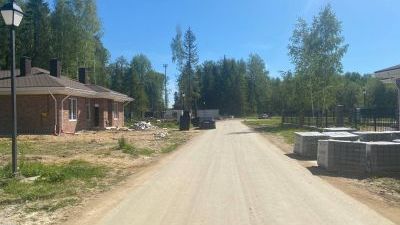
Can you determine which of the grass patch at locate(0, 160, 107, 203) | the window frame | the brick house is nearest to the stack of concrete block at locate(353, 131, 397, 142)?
the grass patch at locate(0, 160, 107, 203)

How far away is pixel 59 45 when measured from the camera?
62.7 m

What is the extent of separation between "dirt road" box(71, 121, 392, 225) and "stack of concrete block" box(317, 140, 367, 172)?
0.77 metres

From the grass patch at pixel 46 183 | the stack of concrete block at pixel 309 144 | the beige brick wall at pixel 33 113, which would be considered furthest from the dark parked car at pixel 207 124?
the grass patch at pixel 46 183

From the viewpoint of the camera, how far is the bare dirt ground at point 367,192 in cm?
877

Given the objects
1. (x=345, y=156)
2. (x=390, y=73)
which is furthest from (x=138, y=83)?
(x=345, y=156)

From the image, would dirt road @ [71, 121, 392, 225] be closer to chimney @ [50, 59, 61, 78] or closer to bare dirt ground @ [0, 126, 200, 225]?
bare dirt ground @ [0, 126, 200, 225]

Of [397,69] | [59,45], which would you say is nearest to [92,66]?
[59,45]

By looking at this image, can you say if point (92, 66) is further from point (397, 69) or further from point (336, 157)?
point (336, 157)

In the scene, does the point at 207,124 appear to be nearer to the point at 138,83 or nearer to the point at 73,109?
the point at 73,109

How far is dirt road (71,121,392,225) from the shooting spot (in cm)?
783

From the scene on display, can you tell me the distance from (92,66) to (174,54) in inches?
991

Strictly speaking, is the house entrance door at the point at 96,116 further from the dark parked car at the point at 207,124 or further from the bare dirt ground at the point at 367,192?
the bare dirt ground at the point at 367,192

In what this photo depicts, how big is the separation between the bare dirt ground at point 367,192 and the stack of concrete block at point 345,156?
37cm

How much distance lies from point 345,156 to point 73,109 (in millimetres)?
25757
